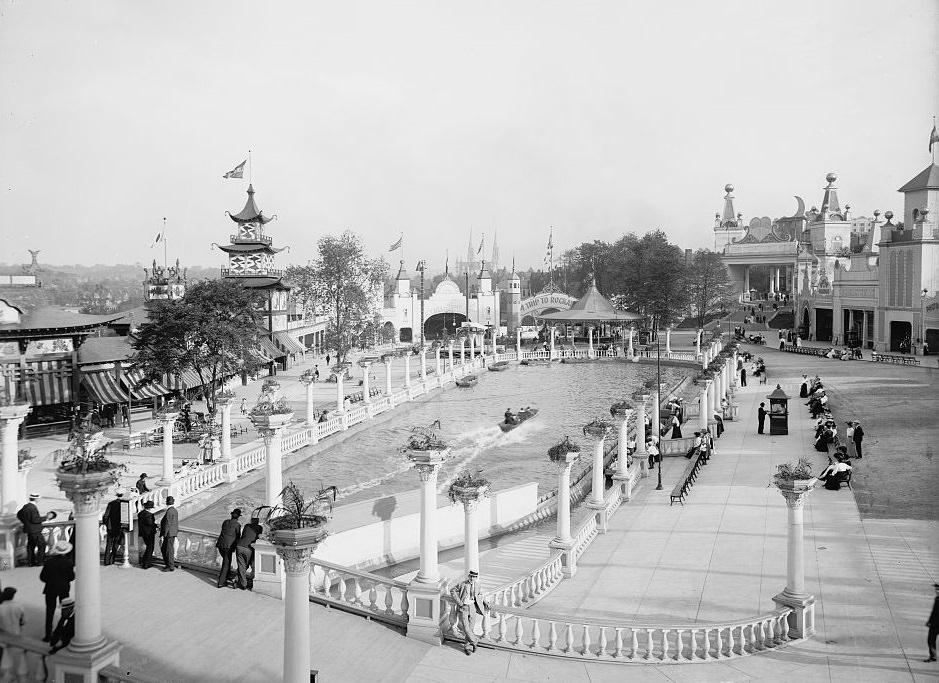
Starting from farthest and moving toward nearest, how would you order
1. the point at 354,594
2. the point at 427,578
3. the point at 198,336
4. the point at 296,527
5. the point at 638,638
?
1. the point at 198,336
2. the point at 354,594
3. the point at 427,578
4. the point at 638,638
5. the point at 296,527

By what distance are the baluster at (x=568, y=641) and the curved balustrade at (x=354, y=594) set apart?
1966mm

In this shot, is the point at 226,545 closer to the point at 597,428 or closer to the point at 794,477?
the point at 597,428

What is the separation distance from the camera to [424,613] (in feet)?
31.6

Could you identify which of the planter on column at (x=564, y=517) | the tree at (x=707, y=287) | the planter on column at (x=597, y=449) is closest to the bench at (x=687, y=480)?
the planter on column at (x=597, y=449)

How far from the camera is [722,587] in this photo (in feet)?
38.4

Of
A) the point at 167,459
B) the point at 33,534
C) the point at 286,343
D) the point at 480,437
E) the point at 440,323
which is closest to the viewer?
the point at 33,534

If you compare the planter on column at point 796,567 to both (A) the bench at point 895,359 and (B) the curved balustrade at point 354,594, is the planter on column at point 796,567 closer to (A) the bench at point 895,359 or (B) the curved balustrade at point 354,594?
(B) the curved balustrade at point 354,594

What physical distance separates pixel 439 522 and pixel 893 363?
108 ft

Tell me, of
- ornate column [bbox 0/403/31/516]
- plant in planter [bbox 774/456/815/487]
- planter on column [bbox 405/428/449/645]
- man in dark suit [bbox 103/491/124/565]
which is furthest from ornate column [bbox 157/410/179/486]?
plant in planter [bbox 774/456/815/487]

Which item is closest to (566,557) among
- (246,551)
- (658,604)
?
(658,604)

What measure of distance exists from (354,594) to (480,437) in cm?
2087

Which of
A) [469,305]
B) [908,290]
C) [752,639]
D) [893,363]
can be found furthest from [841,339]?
[752,639]

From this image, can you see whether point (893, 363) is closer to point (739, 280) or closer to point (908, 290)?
point (908, 290)

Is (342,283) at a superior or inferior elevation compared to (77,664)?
superior
